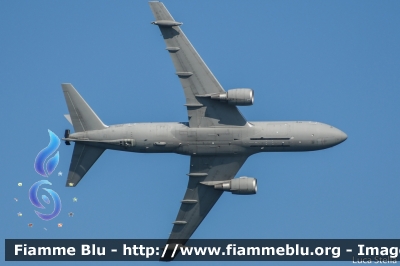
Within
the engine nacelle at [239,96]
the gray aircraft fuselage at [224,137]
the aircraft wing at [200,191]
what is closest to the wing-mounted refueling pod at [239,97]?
the engine nacelle at [239,96]

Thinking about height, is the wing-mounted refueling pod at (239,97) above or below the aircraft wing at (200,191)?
above

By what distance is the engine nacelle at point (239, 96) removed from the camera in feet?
357

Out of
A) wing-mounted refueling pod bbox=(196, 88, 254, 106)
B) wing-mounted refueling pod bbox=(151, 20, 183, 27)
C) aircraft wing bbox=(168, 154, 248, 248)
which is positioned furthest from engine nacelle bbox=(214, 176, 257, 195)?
wing-mounted refueling pod bbox=(151, 20, 183, 27)

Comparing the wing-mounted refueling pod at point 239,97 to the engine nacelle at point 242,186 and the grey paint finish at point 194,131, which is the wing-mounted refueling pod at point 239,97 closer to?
the grey paint finish at point 194,131

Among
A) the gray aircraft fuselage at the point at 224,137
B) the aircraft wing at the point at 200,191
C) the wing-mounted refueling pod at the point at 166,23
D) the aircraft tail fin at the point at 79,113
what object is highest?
the wing-mounted refueling pod at the point at 166,23

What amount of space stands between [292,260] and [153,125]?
21273 mm

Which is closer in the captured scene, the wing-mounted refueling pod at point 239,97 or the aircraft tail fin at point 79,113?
the wing-mounted refueling pod at point 239,97

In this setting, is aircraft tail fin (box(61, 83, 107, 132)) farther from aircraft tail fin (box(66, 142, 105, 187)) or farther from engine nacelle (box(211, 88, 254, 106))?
engine nacelle (box(211, 88, 254, 106))

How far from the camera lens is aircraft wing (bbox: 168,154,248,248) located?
115 meters

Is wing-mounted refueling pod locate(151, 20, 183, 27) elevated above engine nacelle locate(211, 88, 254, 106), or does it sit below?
above

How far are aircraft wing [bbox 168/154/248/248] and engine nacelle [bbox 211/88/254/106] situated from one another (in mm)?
7253

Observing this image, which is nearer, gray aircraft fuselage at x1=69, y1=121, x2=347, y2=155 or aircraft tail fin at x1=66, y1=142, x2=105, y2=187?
gray aircraft fuselage at x1=69, y1=121, x2=347, y2=155

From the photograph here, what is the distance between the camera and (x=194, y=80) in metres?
111

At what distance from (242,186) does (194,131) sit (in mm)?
8271
